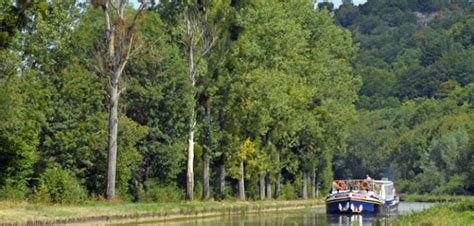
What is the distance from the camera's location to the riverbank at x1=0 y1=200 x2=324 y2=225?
37.4 meters

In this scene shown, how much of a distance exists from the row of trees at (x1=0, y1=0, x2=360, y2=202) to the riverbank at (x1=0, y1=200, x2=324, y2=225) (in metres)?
3.97

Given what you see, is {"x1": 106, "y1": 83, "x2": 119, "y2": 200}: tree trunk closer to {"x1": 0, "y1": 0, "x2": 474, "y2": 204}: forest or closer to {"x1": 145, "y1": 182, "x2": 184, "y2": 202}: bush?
{"x1": 0, "y1": 0, "x2": 474, "y2": 204}: forest

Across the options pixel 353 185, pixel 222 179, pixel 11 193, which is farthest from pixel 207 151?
pixel 11 193

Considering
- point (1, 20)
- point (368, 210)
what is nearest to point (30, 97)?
point (1, 20)

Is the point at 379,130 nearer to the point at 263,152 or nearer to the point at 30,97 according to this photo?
the point at 263,152

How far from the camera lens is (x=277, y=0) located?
247 ft

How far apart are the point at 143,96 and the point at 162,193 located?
6.93m

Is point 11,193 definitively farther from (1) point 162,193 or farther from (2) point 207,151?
(2) point 207,151

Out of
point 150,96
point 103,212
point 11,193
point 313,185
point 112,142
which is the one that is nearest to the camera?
point 103,212

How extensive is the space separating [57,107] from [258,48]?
50.2 ft

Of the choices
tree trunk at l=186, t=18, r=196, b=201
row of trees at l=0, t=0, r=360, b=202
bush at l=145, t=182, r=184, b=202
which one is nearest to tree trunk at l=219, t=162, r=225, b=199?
row of trees at l=0, t=0, r=360, b=202

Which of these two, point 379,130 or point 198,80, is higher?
point 379,130

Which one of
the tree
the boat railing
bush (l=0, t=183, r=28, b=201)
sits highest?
→ the tree

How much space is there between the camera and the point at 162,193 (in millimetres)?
63406
